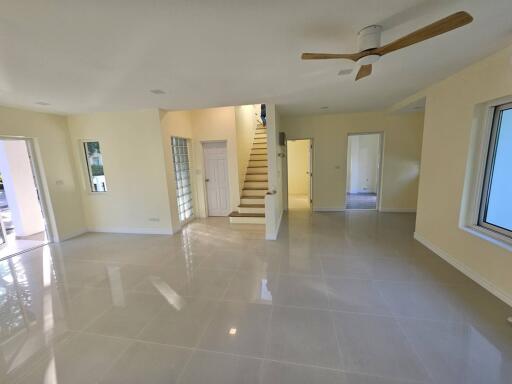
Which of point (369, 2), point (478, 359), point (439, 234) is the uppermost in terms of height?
point (369, 2)

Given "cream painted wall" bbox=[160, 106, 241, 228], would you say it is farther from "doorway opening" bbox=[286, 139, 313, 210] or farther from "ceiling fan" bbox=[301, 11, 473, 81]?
"ceiling fan" bbox=[301, 11, 473, 81]

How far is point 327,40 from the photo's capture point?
1.90 m

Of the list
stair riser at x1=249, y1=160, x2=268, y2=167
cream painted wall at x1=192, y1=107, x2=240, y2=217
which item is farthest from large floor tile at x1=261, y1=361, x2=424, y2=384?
stair riser at x1=249, y1=160, x2=268, y2=167

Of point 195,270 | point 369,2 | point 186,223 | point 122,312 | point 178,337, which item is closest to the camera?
point 369,2

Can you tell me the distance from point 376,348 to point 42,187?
584cm

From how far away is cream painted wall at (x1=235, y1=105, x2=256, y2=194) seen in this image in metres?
5.57

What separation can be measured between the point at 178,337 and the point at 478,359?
231cm

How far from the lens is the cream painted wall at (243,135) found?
18.3ft

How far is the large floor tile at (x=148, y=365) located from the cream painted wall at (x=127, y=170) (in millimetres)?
2985

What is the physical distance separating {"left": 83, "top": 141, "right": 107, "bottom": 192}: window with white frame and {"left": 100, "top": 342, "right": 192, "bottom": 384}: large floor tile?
4010 mm

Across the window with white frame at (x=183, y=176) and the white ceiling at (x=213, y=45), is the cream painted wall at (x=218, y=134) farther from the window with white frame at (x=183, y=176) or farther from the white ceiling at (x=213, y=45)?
the white ceiling at (x=213, y=45)

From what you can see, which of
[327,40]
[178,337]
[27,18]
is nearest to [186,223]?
[178,337]

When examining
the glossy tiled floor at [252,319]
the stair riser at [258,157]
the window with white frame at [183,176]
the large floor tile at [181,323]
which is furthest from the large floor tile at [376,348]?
the stair riser at [258,157]

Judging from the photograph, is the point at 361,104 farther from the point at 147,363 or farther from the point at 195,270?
the point at 147,363
